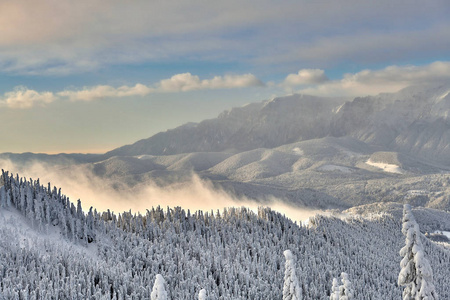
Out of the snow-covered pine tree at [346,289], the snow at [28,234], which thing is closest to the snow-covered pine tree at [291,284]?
the snow-covered pine tree at [346,289]

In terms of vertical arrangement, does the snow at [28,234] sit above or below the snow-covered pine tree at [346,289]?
above

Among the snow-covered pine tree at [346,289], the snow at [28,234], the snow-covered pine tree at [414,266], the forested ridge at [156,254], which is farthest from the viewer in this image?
the snow at [28,234]

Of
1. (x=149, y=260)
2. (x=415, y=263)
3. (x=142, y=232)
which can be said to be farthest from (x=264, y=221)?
(x=415, y=263)

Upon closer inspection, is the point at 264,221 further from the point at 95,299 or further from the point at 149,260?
the point at 95,299

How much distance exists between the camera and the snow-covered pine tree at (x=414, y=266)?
3547 centimetres

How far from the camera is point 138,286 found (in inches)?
2453

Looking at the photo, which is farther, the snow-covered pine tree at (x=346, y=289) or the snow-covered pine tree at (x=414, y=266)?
the snow-covered pine tree at (x=346, y=289)

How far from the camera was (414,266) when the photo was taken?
37.0m

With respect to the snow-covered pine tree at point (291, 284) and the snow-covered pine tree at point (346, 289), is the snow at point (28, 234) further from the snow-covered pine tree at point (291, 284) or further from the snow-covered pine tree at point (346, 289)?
the snow-covered pine tree at point (346, 289)

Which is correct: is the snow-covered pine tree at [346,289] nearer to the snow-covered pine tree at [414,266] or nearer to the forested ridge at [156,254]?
the snow-covered pine tree at [414,266]

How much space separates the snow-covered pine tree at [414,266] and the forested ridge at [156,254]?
36969 millimetres

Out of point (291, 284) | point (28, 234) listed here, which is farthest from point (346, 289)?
point (28, 234)

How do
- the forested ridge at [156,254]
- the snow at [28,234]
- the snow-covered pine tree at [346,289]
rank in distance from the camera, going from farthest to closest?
the snow at [28,234] < the forested ridge at [156,254] < the snow-covered pine tree at [346,289]

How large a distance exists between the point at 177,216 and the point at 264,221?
32972 millimetres
